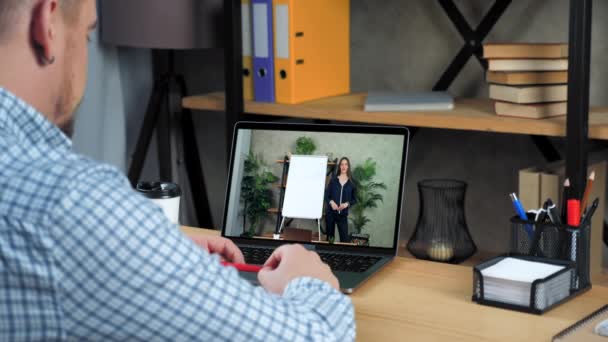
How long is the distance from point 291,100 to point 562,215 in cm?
121

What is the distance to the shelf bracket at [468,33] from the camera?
2.46 m

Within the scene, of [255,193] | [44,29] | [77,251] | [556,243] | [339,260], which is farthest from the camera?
[255,193]

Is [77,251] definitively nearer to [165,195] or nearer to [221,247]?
[221,247]

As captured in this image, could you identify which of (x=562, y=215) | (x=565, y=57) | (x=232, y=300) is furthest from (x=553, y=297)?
(x=565, y=57)

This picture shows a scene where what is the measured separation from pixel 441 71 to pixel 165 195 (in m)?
1.37

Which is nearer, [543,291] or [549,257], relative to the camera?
[543,291]

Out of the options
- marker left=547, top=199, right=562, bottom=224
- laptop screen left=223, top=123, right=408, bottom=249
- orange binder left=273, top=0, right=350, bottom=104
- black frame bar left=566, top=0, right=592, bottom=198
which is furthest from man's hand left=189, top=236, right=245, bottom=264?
orange binder left=273, top=0, right=350, bottom=104

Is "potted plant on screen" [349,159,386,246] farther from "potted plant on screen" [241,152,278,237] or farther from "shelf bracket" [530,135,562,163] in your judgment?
"shelf bracket" [530,135,562,163]

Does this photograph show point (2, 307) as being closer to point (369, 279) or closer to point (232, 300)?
point (232, 300)

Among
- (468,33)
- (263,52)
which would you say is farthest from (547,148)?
(263,52)

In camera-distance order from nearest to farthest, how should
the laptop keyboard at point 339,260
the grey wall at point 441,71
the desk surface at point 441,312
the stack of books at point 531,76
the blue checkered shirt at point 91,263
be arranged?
the blue checkered shirt at point 91,263 < the desk surface at point 441,312 < the laptop keyboard at point 339,260 < the stack of books at point 531,76 < the grey wall at point 441,71

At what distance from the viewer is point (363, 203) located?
1.45 m

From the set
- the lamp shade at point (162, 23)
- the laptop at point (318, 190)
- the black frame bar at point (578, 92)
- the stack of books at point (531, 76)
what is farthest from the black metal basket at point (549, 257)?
the lamp shade at point (162, 23)

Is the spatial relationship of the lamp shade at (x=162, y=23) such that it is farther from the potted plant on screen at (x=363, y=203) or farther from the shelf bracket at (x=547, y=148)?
the potted plant on screen at (x=363, y=203)
